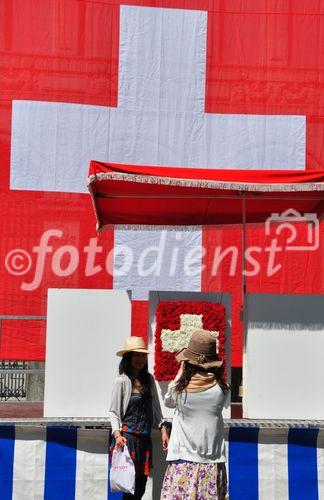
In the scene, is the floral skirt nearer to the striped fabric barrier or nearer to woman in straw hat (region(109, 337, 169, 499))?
woman in straw hat (region(109, 337, 169, 499))

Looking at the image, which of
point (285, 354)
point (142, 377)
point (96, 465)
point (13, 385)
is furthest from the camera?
point (13, 385)

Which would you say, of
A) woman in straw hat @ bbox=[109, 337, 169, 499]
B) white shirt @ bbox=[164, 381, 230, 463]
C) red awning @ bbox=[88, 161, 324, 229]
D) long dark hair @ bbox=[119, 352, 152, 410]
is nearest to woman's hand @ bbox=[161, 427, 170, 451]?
woman in straw hat @ bbox=[109, 337, 169, 499]

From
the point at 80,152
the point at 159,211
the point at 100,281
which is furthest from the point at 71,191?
the point at 159,211

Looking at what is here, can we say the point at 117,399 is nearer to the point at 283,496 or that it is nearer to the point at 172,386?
the point at 172,386

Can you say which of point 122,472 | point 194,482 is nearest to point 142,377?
point 122,472

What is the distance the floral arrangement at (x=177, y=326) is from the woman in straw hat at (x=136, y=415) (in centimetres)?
85

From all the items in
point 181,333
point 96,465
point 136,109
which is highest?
point 136,109

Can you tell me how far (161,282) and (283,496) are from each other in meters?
3.51

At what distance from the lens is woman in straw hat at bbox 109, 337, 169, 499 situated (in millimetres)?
4585

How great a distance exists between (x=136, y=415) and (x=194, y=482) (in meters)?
0.77

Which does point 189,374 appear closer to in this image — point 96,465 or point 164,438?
point 164,438

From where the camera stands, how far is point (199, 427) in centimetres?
399

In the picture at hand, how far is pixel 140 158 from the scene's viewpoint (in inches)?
331

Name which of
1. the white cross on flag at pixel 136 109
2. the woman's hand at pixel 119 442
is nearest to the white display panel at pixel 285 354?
the woman's hand at pixel 119 442
